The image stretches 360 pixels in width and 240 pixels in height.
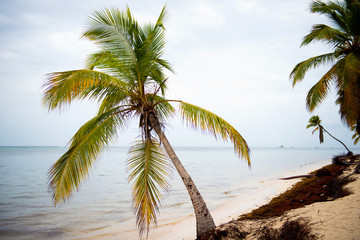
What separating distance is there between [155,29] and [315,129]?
25651 mm

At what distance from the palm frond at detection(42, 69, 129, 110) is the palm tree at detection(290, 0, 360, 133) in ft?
26.9

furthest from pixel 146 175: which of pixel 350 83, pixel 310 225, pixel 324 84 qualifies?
pixel 324 84

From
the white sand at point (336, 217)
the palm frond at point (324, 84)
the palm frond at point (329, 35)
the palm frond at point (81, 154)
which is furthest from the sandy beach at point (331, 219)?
the palm frond at point (329, 35)

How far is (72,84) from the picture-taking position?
4.01 metres

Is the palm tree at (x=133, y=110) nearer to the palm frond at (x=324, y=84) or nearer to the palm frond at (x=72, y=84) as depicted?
the palm frond at (x=72, y=84)

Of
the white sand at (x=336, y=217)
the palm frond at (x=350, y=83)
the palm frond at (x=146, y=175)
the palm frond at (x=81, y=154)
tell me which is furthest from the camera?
the palm frond at (x=350, y=83)

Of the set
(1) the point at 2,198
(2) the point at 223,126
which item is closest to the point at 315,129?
(2) the point at 223,126

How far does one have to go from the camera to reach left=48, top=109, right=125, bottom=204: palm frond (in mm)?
3760

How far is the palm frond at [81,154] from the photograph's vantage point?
3.76 m

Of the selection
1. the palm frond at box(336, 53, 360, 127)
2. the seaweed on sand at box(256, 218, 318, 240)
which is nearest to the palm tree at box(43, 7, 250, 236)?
the seaweed on sand at box(256, 218, 318, 240)

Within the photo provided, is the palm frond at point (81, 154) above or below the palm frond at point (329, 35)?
below

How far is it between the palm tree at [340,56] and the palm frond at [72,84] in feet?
26.9

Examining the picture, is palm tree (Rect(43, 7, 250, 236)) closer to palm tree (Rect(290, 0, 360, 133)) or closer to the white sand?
the white sand

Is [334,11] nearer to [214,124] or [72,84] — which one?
[214,124]
